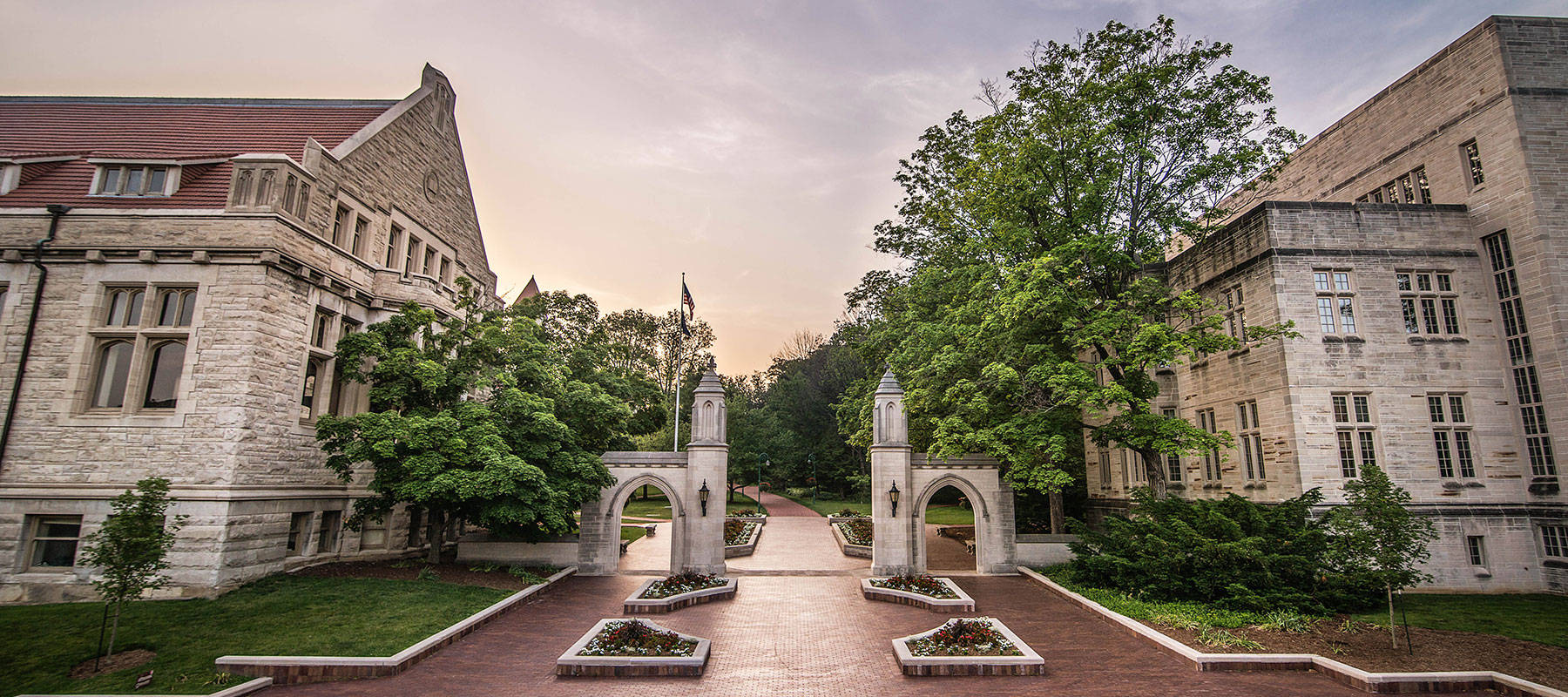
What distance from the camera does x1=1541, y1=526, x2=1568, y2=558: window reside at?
17.9 metres

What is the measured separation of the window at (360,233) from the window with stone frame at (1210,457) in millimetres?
28082

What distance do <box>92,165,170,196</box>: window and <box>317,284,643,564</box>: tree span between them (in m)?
6.07

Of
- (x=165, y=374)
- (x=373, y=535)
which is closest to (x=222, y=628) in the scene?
(x=165, y=374)

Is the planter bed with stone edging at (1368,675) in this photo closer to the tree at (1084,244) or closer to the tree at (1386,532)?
the tree at (1386,532)

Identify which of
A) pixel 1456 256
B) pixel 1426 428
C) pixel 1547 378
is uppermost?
pixel 1456 256

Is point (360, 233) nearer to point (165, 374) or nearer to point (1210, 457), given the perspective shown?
point (165, 374)

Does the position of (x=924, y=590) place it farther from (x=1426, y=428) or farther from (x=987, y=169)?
(x=1426, y=428)

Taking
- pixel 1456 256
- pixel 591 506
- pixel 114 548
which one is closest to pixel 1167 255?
pixel 1456 256

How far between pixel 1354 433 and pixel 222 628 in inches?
1097

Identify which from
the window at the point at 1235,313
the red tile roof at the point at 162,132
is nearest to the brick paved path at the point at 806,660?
the window at the point at 1235,313

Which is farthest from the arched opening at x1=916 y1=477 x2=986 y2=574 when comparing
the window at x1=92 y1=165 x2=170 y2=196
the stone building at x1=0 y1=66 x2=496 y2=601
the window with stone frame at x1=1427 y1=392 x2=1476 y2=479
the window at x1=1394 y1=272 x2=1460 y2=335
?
the window at x1=92 y1=165 x2=170 y2=196

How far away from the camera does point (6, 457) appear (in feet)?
49.7

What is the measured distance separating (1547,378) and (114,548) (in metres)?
32.8

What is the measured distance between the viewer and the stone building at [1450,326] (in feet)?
60.6
